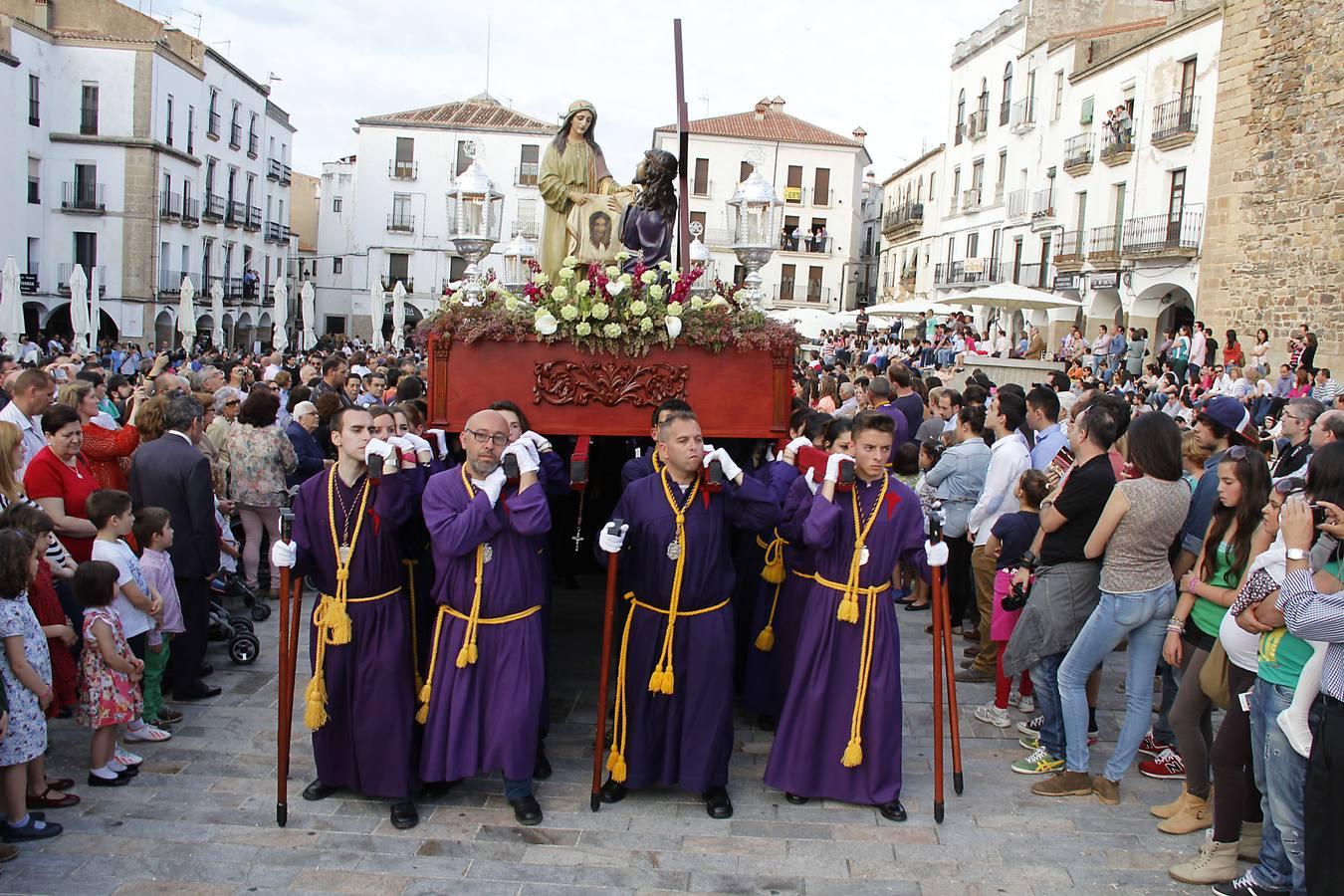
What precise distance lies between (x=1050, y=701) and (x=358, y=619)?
12.1 ft

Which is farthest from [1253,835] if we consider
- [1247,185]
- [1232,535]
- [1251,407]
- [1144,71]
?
[1144,71]

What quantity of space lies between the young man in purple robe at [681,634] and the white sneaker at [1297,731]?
7.72ft

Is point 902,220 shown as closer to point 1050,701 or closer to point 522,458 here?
point 1050,701

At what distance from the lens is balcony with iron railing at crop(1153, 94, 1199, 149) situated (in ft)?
77.3

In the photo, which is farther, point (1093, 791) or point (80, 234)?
point (80, 234)

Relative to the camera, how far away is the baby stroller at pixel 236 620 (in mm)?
7387

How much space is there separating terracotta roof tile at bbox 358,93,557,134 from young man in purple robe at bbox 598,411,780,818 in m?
44.1

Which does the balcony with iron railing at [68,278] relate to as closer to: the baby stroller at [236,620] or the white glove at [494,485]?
the baby stroller at [236,620]

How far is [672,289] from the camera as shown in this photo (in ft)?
20.3

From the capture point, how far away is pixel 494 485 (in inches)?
201

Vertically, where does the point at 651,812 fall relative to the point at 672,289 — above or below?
below

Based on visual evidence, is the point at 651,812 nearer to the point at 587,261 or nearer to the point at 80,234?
the point at 587,261

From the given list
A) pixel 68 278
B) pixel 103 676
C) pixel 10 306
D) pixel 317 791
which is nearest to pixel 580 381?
pixel 317 791

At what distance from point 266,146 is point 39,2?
1228 centimetres
